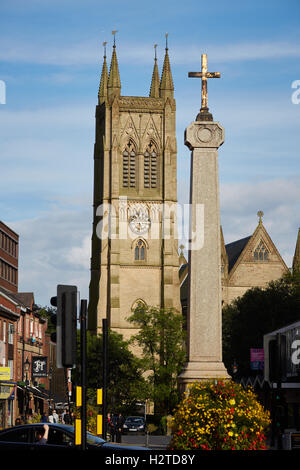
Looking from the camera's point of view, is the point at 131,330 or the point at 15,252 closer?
the point at 15,252

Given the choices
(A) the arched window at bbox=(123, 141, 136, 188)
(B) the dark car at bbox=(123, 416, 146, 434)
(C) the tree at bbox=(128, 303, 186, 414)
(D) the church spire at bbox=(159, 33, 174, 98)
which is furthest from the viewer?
(D) the church spire at bbox=(159, 33, 174, 98)

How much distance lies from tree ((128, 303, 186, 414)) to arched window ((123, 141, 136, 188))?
30.8m

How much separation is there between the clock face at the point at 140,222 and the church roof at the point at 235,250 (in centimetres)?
1466

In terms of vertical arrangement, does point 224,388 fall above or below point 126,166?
below

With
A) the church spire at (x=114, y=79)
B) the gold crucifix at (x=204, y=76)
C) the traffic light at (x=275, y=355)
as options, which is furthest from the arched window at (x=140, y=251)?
the traffic light at (x=275, y=355)

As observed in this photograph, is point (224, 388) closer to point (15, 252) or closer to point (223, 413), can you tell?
point (223, 413)

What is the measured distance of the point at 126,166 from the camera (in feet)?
369

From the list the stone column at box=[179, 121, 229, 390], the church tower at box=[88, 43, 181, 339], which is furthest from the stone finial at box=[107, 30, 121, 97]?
the stone column at box=[179, 121, 229, 390]

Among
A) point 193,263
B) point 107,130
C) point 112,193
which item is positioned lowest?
point 193,263

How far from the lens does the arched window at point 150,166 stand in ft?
365

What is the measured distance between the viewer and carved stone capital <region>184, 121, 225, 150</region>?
2939 centimetres

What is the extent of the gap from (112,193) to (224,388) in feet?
295

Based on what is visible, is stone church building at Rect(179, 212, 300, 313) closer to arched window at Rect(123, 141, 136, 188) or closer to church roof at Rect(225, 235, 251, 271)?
church roof at Rect(225, 235, 251, 271)
